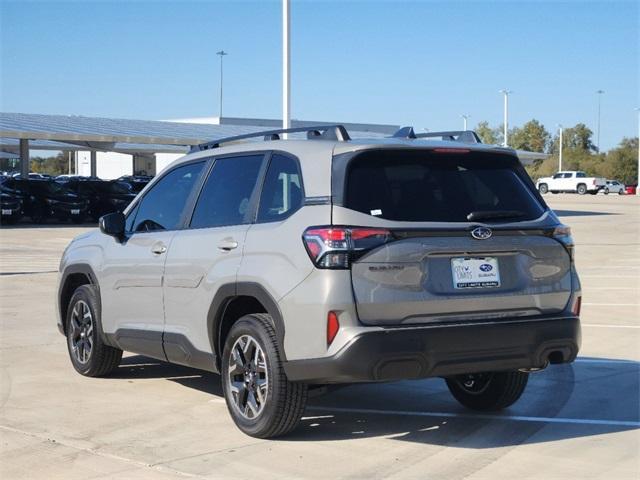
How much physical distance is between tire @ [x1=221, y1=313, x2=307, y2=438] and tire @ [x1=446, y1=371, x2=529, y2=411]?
1635mm

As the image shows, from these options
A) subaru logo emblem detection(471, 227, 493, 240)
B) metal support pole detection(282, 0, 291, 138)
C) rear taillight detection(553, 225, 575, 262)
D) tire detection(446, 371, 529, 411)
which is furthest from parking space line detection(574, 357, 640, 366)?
metal support pole detection(282, 0, 291, 138)

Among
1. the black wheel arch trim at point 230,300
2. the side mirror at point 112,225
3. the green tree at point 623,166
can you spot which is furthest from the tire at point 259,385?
the green tree at point 623,166

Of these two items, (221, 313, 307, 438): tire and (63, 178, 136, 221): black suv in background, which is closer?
(221, 313, 307, 438): tire

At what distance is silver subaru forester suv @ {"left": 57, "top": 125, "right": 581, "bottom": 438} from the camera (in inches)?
233

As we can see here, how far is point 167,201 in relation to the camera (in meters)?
7.88

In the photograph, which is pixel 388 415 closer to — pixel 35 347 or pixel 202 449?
pixel 202 449

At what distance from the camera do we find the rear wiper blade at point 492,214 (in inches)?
250

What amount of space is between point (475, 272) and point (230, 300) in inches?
64.3

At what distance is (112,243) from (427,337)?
3335 mm

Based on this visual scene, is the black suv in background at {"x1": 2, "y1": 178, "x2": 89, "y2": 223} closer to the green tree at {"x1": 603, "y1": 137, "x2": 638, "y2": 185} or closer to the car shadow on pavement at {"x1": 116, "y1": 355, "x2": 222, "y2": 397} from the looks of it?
the car shadow on pavement at {"x1": 116, "y1": 355, "x2": 222, "y2": 397}

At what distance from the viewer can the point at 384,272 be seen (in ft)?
19.4

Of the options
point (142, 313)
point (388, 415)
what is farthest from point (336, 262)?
point (142, 313)

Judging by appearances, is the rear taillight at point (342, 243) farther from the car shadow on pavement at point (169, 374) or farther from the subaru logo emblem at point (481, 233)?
the car shadow on pavement at point (169, 374)

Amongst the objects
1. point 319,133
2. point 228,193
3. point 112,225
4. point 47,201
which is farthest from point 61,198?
point 319,133
